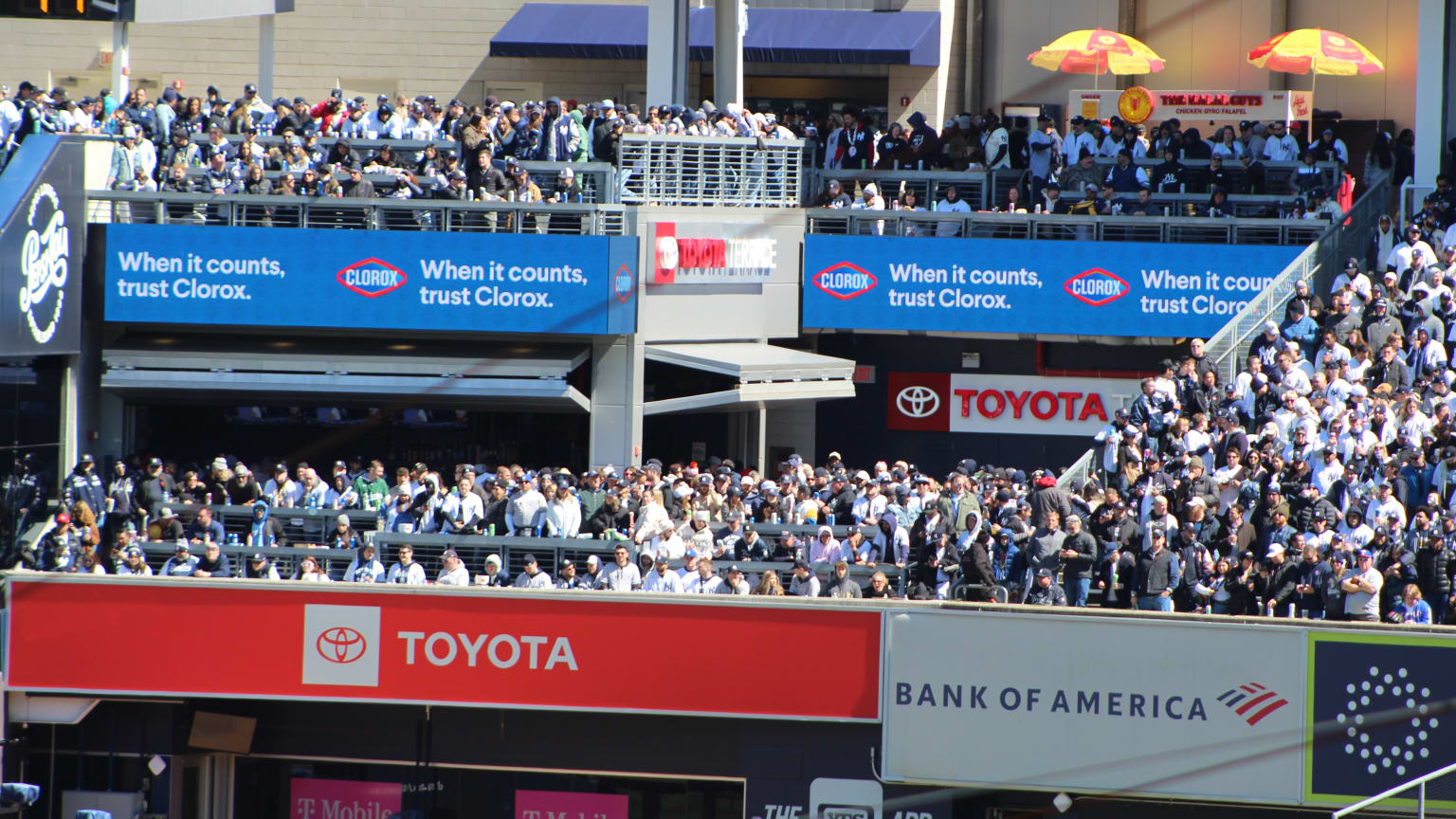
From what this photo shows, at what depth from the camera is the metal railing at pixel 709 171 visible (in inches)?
923

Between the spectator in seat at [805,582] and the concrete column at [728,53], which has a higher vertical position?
the concrete column at [728,53]

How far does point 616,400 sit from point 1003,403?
666cm

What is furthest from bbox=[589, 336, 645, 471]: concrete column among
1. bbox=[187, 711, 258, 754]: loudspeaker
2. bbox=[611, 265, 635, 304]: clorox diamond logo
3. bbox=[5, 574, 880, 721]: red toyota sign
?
bbox=[5, 574, 880, 721]: red toyota sign

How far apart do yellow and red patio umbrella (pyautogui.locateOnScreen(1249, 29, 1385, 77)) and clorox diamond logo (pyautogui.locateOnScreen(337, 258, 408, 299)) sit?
12.1m

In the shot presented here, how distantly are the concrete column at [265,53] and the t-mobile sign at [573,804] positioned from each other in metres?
16.2

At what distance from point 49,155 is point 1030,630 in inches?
547

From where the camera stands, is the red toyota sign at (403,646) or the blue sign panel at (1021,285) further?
the blue sign panel at (1021,285)

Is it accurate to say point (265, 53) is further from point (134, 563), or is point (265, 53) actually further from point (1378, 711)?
point (1378, 711)

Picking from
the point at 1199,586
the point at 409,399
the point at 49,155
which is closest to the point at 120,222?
the point at 49,155

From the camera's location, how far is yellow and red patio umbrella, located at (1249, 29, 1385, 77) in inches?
977

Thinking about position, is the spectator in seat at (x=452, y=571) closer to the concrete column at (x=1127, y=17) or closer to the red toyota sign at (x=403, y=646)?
the red toyota sign at (x=403, y=646)

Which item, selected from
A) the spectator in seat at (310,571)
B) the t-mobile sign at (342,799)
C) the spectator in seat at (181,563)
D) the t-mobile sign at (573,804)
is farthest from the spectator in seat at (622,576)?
the spectator in seat at (181,563)

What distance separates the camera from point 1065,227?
2422 centimetres

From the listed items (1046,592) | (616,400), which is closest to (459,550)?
(1046,592)
